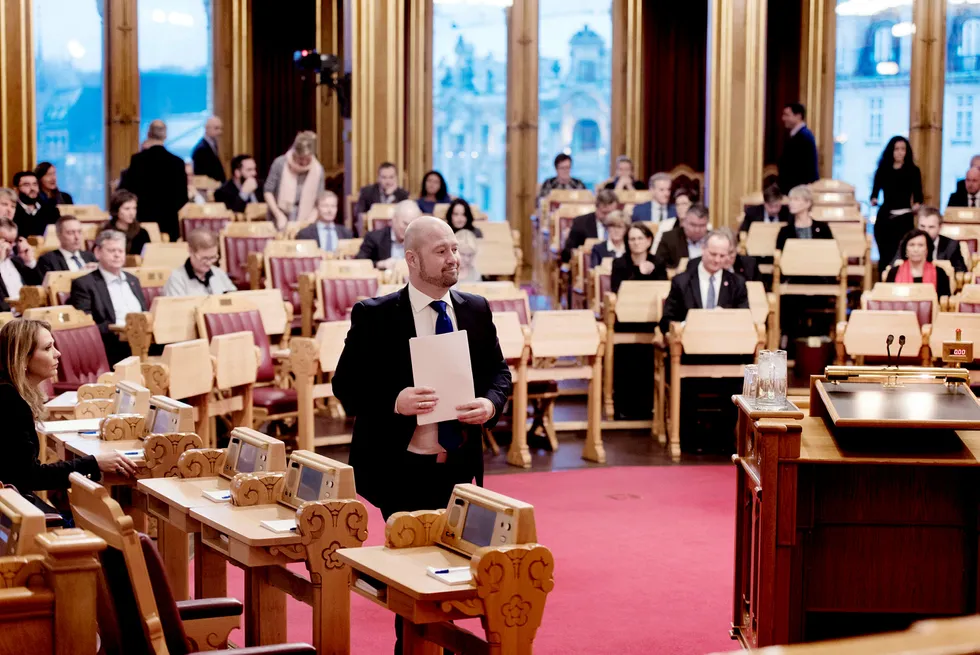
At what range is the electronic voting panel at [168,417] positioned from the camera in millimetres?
3889

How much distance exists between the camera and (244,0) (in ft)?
51.6

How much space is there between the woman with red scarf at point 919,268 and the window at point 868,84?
6490 millimetres

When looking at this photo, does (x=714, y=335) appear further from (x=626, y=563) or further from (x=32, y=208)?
(x=32, y=208)

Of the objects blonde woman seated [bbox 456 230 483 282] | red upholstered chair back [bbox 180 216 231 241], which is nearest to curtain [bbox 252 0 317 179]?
red upholstered chair back [bbox 180 216 231 241]

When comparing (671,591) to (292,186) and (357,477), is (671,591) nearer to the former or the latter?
(357,477)

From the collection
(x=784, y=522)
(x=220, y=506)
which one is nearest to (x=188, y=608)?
(x=220, y=506)

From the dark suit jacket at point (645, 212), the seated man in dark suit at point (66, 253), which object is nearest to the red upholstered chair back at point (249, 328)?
the seated man in dark suit at point (66, 253)

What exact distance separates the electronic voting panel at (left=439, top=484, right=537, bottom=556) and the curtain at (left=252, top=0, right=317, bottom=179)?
13.6 m

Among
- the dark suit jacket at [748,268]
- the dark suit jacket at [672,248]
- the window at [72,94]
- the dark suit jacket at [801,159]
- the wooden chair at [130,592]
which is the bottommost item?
the wooden chair at [130,592]

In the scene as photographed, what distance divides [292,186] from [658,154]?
6000mm

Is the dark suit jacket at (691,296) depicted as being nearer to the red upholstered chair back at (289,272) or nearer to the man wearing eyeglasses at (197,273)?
the man wearing eyeglasses at (197,273)

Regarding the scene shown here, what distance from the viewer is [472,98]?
15.5m

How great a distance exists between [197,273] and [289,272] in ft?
4.86

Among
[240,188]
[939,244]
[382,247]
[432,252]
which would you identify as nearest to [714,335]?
[382,247]
